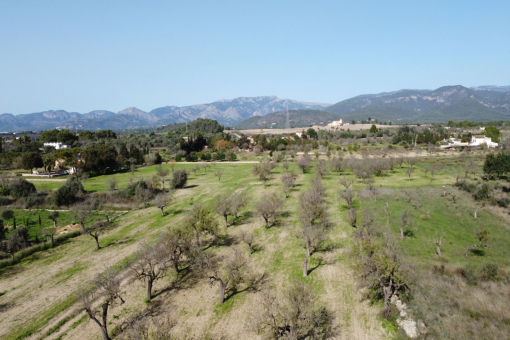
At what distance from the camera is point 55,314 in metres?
25.4

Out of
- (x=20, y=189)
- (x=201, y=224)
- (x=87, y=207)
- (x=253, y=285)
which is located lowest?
(x=253, y=285)

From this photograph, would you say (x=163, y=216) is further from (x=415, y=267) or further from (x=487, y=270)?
(x=487, y=270)

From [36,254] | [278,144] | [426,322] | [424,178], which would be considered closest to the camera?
[426,322]

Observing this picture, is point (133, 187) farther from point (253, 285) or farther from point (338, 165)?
point (338, 165)

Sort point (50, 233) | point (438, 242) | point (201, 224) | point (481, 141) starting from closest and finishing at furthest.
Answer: point (438, 242)
point (201, 224)
point (50, 233)
point (481, 141)

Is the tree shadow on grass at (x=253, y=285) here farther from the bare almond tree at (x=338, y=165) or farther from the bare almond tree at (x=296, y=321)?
the bare almond tree at (x=338, y=165)

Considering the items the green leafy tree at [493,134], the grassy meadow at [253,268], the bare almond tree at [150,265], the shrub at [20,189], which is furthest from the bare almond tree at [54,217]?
the green leafy tree at [493,134]

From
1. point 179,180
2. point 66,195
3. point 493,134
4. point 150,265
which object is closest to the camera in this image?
point 150,265

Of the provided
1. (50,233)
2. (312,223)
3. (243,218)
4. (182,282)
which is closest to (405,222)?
(312,223)

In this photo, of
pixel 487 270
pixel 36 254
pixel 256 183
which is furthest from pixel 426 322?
pixel 256 183

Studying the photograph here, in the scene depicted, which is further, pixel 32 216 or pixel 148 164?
pixel 148 164

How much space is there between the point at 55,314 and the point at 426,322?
31.5m

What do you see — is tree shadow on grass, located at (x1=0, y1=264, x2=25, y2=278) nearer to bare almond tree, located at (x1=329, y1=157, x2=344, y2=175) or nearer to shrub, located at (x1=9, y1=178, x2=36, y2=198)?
shrub, located at (x1=9, y1=178, x2=36, y2=198)

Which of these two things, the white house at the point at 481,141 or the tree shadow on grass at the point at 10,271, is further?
the white house at the point at 481,141
